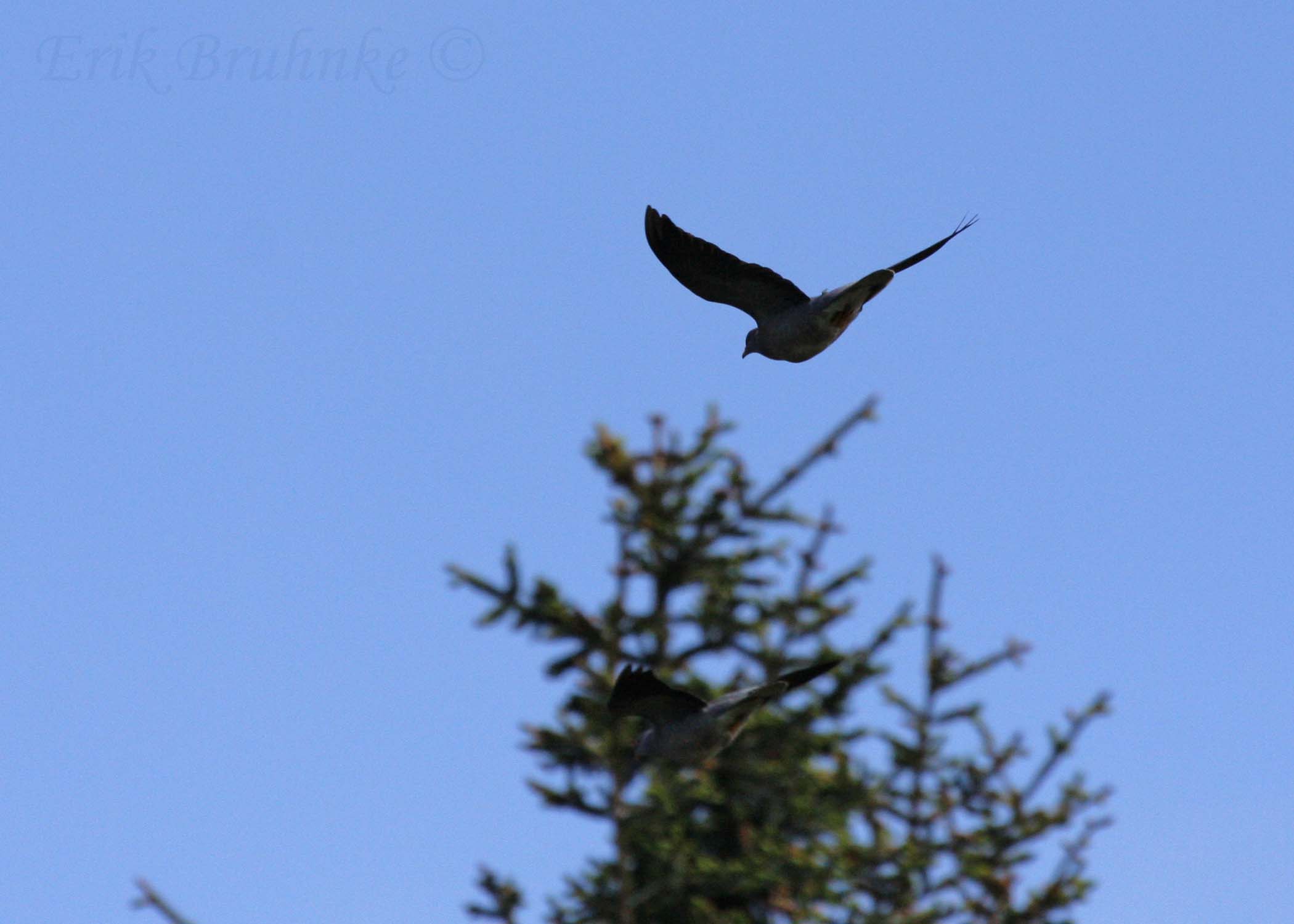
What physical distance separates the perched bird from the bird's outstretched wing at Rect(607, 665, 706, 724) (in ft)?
4.60

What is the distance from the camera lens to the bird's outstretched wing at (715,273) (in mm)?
6242

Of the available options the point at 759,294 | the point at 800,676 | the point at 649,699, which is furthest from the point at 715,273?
the point at 649,699

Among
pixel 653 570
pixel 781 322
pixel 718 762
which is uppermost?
pixel 653 570

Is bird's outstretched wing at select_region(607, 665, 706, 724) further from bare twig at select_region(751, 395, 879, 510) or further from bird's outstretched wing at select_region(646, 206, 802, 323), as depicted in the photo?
bare twig at select_region(751, 395, 879, 510)

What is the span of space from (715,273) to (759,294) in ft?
0.65

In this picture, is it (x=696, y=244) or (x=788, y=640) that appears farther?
(x=788, y=640)

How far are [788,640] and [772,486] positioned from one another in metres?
1.41

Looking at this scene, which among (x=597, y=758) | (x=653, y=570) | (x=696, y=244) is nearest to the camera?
(x=696, y=244)

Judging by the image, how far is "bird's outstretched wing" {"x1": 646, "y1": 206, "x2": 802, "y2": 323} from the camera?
624 cm

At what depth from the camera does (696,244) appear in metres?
6.23

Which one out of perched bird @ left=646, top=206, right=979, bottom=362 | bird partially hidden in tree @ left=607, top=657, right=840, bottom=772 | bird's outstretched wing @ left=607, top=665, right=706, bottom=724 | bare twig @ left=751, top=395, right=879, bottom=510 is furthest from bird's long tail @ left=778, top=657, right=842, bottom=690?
bare twig @ left=751, top=395, right=879, bottom=510

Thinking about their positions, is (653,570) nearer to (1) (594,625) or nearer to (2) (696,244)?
(1) (594,625)

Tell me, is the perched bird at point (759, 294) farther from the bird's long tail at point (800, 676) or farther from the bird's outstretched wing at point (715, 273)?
the bird's long tail at point (800, 676)

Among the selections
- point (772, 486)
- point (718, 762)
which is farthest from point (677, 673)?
point (772, 486)
